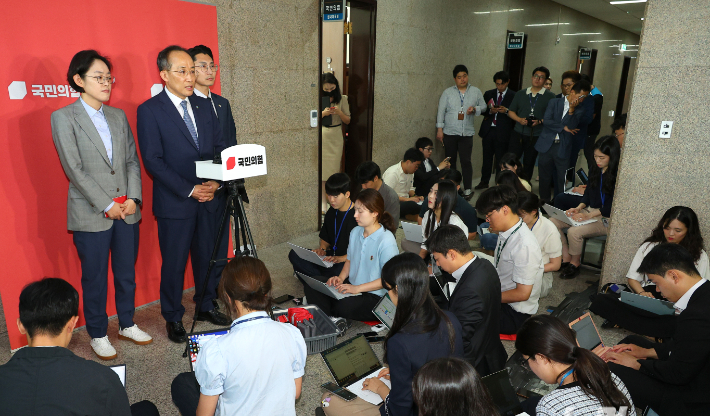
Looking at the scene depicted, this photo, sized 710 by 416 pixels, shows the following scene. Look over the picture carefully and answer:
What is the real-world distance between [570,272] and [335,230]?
2280mm

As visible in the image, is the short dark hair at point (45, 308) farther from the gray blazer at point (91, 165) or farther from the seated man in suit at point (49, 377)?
the gray blazer at point (91, 165)

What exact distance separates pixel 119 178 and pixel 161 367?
3.95 feet

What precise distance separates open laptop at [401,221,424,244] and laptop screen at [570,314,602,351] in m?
1.62

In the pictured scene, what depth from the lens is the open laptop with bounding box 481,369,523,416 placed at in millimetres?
2139

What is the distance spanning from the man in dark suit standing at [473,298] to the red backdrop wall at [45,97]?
93.2 inches

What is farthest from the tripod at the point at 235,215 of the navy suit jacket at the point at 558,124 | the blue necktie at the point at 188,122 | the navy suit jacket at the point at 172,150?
the navy suit jacket at the point at 558,124

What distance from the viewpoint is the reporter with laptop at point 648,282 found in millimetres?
3271

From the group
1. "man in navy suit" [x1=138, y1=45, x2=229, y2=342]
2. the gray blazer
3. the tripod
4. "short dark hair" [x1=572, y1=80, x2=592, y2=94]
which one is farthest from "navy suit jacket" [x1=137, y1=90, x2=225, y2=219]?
"short dark hair" [x1=572, y1=80, x2=592, y2=94]

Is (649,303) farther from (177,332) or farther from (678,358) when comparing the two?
(177,332)

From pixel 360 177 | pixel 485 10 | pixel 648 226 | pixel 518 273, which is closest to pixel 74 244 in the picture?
pixel 360 177

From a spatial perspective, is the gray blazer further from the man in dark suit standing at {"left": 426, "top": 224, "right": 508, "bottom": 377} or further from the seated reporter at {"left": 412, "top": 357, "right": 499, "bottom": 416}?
the seated reporter at {"left": 412, "top": 357, "right": 499, "bottom": 416}

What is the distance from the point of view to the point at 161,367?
3043 mm

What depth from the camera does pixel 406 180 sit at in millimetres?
5758

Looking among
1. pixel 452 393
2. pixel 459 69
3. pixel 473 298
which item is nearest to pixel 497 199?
pixel 473 298
